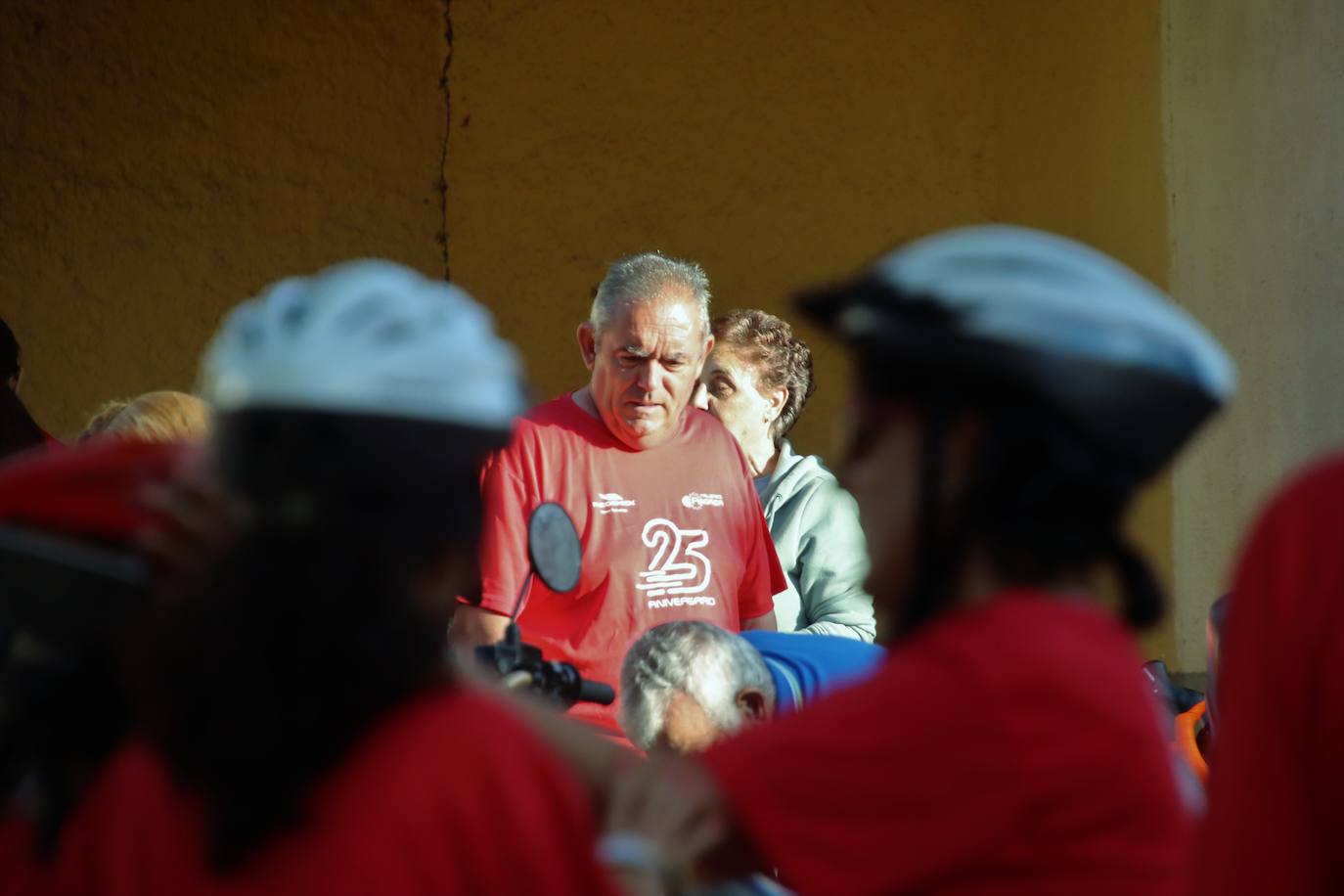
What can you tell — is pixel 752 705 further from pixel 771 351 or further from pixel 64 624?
pixel 771 351

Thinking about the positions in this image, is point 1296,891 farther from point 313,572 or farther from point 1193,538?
point 1193,538

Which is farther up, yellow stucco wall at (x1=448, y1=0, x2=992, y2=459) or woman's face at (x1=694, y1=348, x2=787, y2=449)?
yellow stucco wall at (x1=448, y1=0, x2=992, y2=459)

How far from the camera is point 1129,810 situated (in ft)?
4.74

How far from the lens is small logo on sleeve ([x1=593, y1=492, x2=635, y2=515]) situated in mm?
4113

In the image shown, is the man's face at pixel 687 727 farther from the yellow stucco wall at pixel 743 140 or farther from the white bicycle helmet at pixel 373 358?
the yellow stucco wall at pixel 743 140

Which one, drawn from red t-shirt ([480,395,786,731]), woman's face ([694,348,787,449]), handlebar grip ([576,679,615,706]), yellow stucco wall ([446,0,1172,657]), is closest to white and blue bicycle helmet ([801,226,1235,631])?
handlebar grip ([576,679,615,706])

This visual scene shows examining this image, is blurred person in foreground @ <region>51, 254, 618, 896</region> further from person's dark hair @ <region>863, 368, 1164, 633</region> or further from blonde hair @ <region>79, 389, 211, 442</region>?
blonde hair @ <region>79, 389, 211, 442</region>

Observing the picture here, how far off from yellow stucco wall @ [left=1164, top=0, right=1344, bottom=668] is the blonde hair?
3.11m

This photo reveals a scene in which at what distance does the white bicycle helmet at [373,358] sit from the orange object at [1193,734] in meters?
2.43

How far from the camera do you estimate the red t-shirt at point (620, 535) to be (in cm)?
397

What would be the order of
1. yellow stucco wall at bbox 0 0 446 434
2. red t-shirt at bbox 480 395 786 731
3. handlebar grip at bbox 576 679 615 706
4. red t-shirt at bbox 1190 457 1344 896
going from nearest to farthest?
red t-shirt at bbox 1190 457 1344 896, handlebar grip at bbox 576 679 615 706, red t-shirt at bbox 480 395 786 731, yellow stucco wall at bbox 0 0 446 434

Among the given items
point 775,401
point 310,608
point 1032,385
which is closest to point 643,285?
point 775,401

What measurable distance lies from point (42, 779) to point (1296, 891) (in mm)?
1042

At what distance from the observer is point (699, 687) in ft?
9.73
